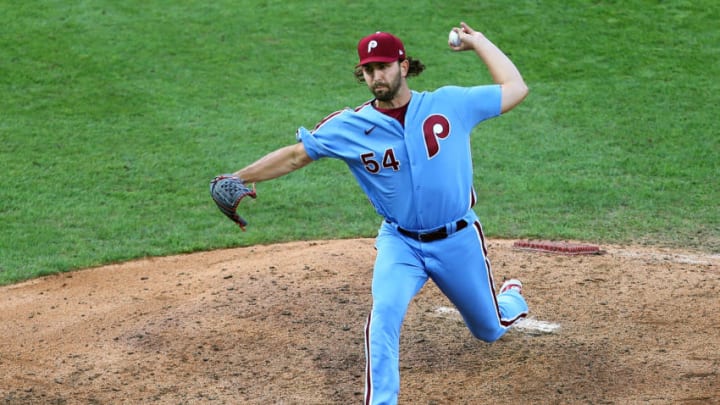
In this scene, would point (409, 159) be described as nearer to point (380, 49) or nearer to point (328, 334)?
point (380, 49)

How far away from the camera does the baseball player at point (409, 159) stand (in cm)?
521

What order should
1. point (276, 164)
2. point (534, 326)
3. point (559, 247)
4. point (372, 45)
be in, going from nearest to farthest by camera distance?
1. point (372, 45)
2. point (276, 164)
3. point (534, 326)
4. point (559, 247)

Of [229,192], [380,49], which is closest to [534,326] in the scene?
[380,49]

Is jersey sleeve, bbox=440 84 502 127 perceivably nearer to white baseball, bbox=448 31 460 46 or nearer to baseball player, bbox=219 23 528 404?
baseball player, bbox=219 23 528 404

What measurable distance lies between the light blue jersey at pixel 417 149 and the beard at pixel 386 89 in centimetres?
10

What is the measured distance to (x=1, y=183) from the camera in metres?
10.1

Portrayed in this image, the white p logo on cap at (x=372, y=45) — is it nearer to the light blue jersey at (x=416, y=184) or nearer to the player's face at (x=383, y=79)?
the player's face at (x=383, y=79)

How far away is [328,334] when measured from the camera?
6648mm

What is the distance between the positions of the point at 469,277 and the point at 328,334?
4.92 feet

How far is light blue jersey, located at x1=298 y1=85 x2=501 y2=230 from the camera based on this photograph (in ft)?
17.1

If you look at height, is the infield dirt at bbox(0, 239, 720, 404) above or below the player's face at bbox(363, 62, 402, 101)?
below

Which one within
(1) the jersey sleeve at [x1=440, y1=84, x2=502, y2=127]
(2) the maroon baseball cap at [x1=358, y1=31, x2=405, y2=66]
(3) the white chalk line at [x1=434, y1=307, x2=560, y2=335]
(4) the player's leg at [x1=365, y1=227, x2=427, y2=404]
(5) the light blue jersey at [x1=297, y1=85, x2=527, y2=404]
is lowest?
(3) the white chalk line at [x1=434, y1=307, x2=560, y2=335]

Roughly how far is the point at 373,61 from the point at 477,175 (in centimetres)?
513

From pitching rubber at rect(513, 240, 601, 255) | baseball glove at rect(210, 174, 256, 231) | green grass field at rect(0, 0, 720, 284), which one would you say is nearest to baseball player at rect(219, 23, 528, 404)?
baseball glove at rect(210, 174, 256, 231)
